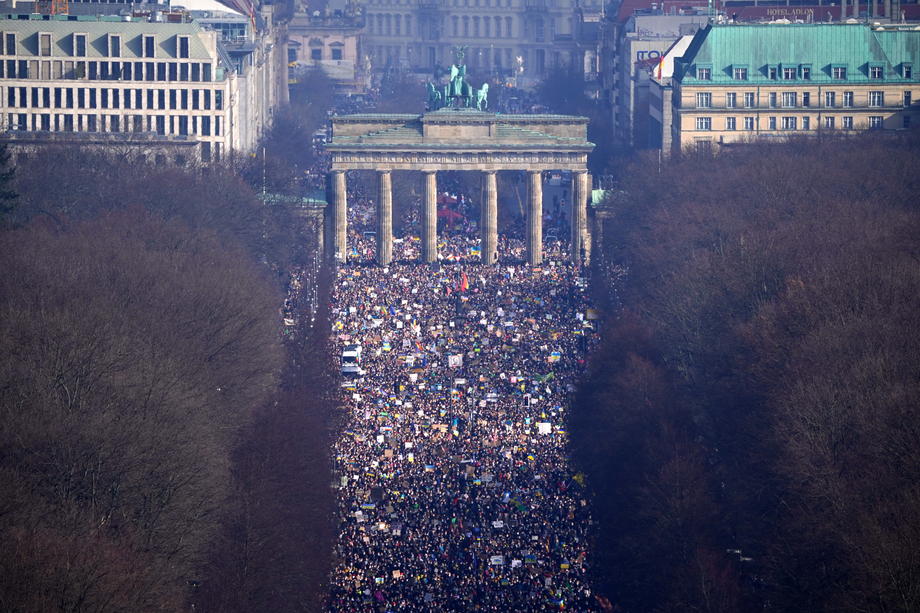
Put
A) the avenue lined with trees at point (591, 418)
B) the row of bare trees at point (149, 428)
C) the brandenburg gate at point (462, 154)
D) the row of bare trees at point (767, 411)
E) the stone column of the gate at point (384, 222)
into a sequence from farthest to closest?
the brandenburg gate at point (462, 154)
the stone column of the gate at point (384, 222)
the row of bare trees at point (767, 411)
the avenue lined with trees at point (591, 418)
the row of bare trees at point (149, 428)

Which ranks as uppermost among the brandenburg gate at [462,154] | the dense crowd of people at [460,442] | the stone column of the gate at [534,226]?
the brandenburg gate at [462,154]

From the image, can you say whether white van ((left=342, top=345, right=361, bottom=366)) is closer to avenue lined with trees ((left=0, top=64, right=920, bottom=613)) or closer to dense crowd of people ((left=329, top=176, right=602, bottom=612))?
dense crowd of people ((left=329, top=176, right=602, bottom=612))

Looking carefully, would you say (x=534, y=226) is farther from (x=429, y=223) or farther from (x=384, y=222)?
(x=384, y=222)

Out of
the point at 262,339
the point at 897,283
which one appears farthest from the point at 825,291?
the point at 262,339

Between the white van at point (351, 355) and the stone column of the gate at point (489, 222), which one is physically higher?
the stone column of the gate at point (489, 222)

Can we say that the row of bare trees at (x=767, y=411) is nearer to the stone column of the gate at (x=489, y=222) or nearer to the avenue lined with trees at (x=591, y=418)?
the avenue lined with trees at (x=591, y=418)

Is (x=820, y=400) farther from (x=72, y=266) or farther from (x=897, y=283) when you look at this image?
(x=72, y=266)

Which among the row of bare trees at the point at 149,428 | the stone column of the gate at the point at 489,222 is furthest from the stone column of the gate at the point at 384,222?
the row of bare trees at the point at 149,428
